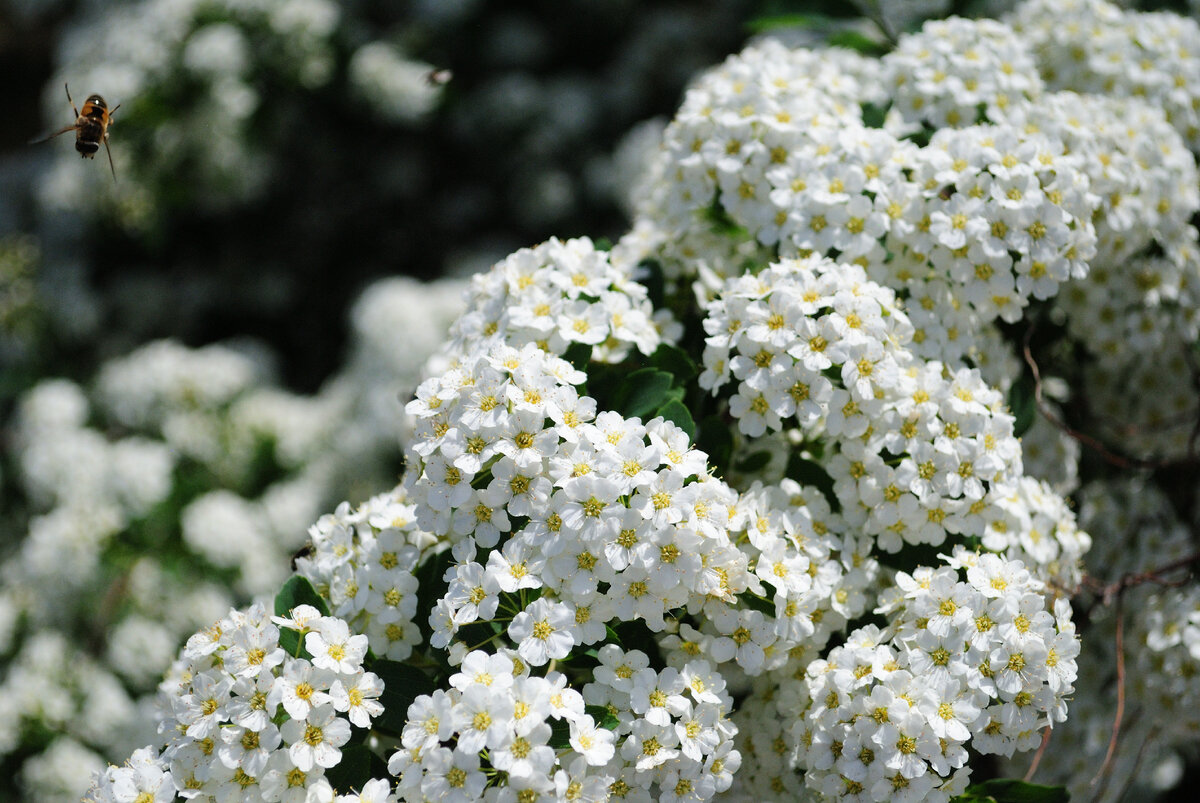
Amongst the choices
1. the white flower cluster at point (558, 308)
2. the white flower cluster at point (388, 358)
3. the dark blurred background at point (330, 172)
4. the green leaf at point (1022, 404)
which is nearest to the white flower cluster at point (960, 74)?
the green leaf at point (1022, 404)

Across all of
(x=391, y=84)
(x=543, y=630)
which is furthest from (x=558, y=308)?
(x=391, y=84)

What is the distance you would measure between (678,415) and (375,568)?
66cm

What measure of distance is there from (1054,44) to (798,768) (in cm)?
216

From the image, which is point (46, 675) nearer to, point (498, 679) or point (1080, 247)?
point (498, 679)

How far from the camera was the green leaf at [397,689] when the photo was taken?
160cm

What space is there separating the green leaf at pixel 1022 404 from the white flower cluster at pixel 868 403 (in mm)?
286

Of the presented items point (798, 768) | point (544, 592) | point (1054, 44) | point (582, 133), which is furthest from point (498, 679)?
point (582, 133)

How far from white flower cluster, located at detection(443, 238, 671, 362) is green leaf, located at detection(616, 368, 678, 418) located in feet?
0.26

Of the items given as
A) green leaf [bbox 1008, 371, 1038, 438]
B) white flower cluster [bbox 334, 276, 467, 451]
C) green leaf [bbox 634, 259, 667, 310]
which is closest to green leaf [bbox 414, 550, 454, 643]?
green leaf [bbox 634, 259, 667, 310]

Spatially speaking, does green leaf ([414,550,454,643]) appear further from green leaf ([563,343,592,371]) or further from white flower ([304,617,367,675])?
green leaf ([563,343,592,371])

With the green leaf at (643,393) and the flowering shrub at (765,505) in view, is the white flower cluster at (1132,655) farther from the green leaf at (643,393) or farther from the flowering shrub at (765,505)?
the green leaf at (643,393)

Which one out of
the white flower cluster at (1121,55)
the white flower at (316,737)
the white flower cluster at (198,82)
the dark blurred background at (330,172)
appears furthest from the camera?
the dark blurred background at (330,172)

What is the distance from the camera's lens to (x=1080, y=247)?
200cm

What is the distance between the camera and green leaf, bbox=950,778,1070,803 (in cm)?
169
